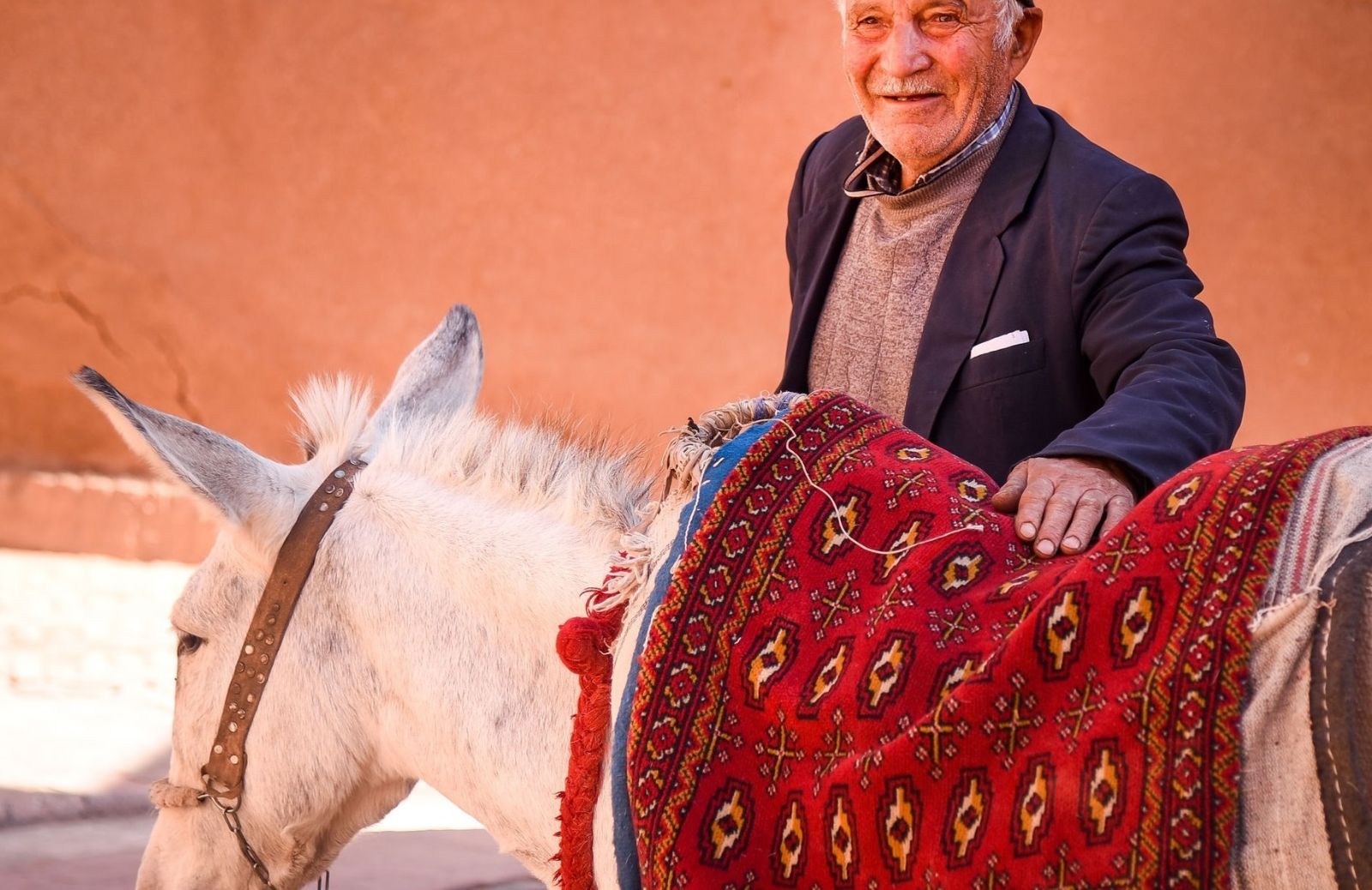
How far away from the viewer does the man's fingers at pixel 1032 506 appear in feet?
4.64

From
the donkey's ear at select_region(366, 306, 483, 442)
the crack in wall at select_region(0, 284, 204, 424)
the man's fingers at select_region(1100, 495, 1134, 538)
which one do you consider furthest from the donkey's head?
the crack in wall at select_region(0, 284, 204, 424)

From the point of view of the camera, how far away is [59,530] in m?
6.30

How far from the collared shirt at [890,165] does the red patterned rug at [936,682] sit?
90 centimetres

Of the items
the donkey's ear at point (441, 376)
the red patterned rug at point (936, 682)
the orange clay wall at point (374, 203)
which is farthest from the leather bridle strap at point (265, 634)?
the orange clay wall at point (374, 203)

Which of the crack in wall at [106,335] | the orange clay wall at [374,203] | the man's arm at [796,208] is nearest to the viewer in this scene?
the man's arm at [796,208]

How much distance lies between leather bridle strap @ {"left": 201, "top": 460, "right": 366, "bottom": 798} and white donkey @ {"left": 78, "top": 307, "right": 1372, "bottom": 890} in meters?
0.02

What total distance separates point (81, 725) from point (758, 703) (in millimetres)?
3708

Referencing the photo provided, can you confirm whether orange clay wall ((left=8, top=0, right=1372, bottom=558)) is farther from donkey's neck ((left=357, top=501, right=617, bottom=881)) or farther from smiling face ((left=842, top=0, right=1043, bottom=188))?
donkey's neck ((left=357, top=501, right=617, bottom=881))

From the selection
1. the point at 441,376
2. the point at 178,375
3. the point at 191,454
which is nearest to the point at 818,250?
the point at 441,376

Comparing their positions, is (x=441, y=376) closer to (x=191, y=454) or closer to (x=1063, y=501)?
(x=191, y=454)

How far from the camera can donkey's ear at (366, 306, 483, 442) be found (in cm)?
207

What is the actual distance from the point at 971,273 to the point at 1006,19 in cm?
44

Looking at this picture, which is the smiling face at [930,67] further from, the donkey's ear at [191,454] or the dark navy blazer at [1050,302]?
the donkey's ear at [191,454]

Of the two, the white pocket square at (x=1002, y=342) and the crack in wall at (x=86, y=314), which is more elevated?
the crack in wall at (x=86, y=314)
